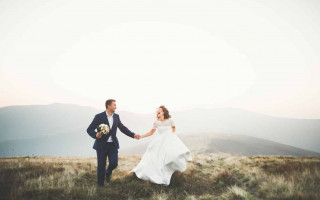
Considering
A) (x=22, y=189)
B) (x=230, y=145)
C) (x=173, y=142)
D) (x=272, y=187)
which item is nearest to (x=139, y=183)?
(x=173, y=142)

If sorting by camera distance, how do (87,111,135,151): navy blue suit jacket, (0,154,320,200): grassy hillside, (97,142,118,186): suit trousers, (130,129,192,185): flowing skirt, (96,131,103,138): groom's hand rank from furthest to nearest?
(130,129,192,185): flowing skirt
(87,111,135,151): navy blue suit jacket
(97,142,118,186): suit trousers
(96,131,103,138): groom's hand
(0,154,320,200): grassy hillside

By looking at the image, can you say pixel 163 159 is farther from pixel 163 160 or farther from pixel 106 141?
pixel 106 141

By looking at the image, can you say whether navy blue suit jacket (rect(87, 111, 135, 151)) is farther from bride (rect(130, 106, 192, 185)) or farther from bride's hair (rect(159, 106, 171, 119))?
bride's hair (rect(159, 106, 171, 119))

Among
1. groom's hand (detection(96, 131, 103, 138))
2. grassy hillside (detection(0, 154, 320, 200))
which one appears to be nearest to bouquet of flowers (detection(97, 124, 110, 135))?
groom's hand (detection(96, 131, 103, 138))

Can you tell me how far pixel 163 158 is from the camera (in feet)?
23.9

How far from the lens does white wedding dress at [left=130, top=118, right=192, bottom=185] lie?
23.1 feet

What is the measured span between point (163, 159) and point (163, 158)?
0.13 feet

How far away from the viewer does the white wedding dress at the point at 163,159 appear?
7.04m

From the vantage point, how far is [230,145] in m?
141

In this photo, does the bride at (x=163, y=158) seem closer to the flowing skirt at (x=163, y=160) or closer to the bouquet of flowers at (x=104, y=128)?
the flowing skirt at (x=163, y=160)

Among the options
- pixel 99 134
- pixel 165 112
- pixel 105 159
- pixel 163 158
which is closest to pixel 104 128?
pixel 99 134

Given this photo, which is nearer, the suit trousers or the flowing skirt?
the suit trousers

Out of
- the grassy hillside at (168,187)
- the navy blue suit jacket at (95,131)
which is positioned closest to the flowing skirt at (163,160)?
the grassy hillside at (168,187)

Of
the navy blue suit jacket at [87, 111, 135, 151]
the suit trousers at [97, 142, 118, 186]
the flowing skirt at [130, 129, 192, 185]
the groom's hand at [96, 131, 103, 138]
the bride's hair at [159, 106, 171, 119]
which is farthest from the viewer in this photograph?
the bride's hair at [159, 106, 171, 119]
